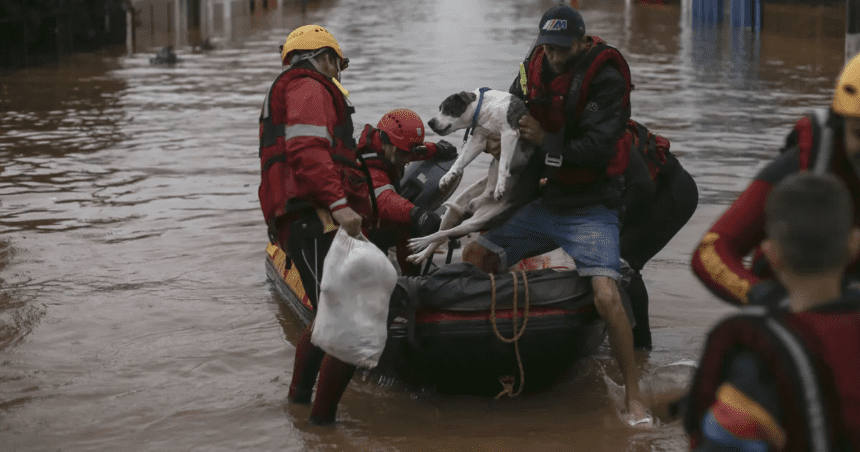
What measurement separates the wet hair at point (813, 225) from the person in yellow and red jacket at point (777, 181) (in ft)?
1.90

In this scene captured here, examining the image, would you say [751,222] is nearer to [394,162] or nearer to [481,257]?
[481,257]

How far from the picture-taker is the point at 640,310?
621 centimetres

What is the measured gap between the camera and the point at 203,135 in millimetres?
14453

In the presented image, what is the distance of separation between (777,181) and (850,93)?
318mm

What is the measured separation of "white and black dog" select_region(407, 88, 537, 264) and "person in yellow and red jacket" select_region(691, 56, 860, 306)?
2.39 meters

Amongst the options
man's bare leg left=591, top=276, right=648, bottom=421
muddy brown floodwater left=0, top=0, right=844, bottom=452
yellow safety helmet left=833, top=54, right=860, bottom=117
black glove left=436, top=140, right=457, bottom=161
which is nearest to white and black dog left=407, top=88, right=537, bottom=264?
man's bare leg left=591, top=276, right=648, bottom=421

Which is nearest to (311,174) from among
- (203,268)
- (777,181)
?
(777,181)

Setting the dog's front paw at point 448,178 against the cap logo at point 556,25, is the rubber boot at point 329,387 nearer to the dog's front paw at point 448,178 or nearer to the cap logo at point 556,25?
the dog's front paw at point 448,178

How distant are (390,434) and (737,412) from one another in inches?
121

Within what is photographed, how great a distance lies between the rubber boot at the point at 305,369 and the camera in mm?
5261

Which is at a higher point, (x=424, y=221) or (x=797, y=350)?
(x=797, y=350)

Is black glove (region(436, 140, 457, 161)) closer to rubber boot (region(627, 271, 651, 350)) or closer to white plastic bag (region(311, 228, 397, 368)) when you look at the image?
rubber boot (region(627, 271, 651, 350))

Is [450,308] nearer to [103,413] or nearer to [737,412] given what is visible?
[103,413]

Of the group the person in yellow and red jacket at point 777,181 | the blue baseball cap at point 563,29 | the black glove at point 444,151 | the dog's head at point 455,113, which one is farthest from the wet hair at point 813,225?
the black glove at point 444,151
